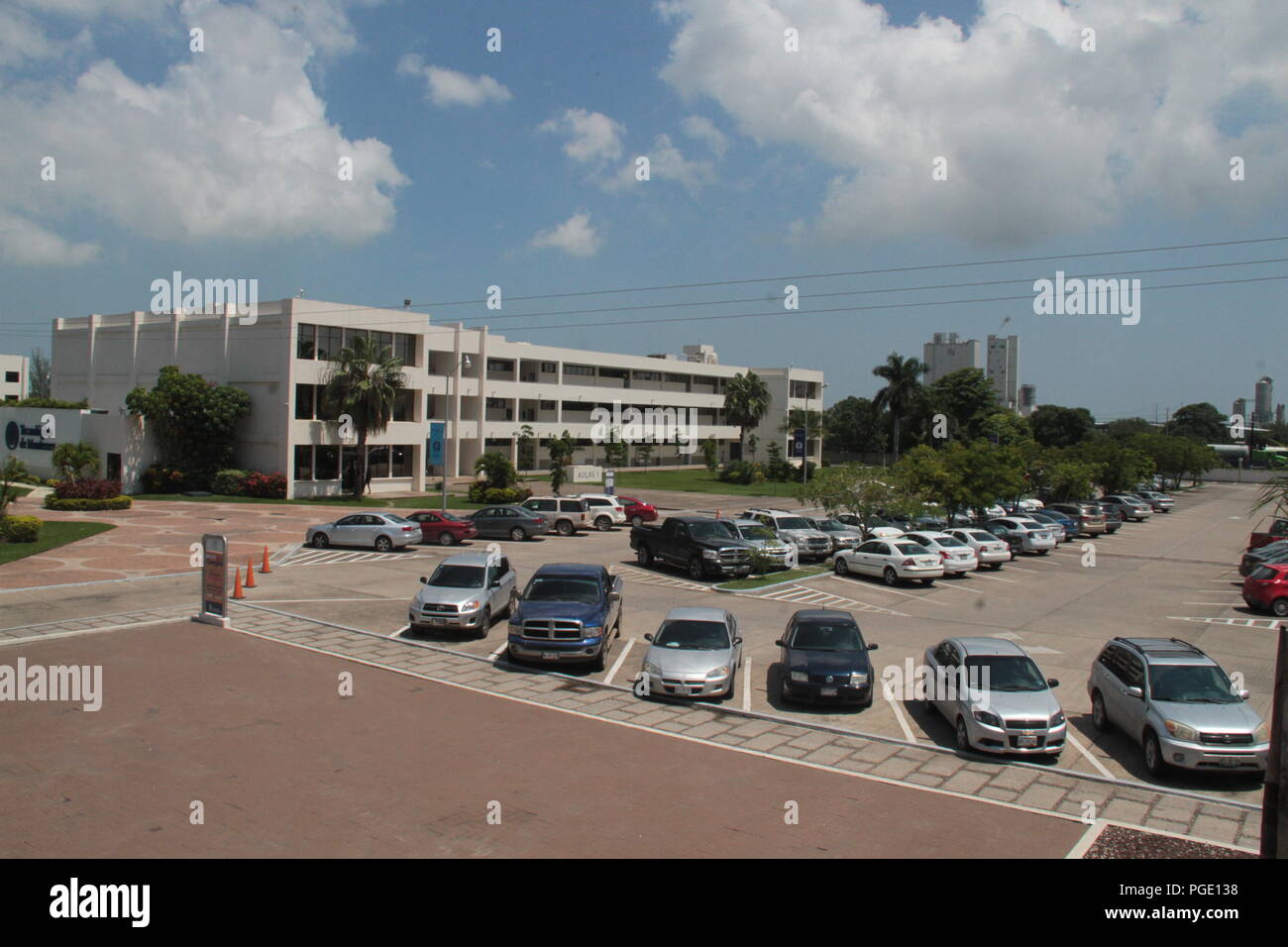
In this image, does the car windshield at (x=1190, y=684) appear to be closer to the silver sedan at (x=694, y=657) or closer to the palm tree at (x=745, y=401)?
the silver sedan at (x=694, y=657)

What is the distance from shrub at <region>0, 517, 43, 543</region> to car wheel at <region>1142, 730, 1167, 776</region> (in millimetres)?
32953

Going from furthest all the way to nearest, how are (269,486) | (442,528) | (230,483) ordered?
1. (230,483)
2. (269,486)
3. (442,528)

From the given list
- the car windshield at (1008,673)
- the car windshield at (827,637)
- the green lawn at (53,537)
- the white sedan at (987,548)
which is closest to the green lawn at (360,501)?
the green lawn at (53,537)

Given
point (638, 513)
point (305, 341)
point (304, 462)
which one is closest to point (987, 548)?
point (638, 513)

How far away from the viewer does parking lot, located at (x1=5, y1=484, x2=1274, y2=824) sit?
1420 centimetres

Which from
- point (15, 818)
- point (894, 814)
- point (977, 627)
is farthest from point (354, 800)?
point (977, 627)

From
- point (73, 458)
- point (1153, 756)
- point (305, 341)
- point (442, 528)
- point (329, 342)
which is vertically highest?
point (329, 342)

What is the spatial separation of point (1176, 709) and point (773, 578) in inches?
651

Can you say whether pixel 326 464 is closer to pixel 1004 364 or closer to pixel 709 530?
pixel 709 530

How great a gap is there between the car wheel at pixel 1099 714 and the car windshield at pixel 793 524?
19.5m

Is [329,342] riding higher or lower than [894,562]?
higher

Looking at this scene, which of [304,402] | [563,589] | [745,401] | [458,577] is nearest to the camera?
[563,589]

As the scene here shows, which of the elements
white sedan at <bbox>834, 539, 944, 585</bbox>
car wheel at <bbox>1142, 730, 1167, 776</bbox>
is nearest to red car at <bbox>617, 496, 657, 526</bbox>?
Result: white sedan at <bbox>834, 539, 944, 585</bbox>

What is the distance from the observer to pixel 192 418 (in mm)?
46688
